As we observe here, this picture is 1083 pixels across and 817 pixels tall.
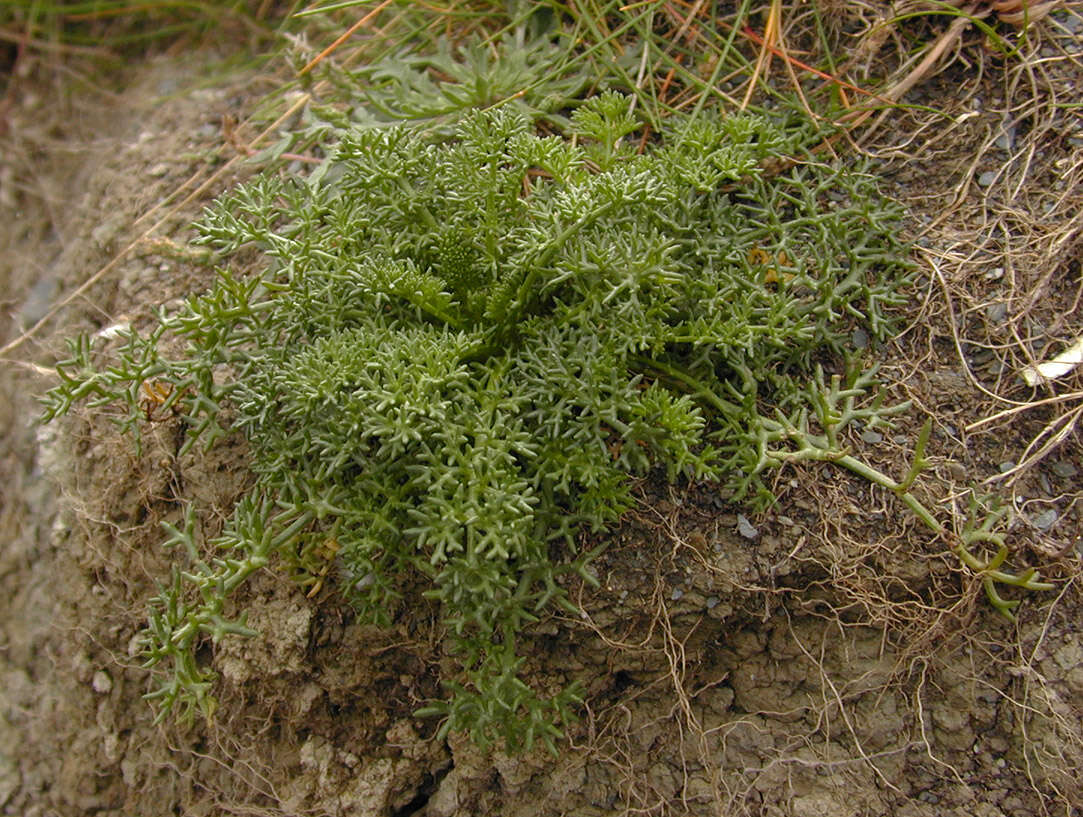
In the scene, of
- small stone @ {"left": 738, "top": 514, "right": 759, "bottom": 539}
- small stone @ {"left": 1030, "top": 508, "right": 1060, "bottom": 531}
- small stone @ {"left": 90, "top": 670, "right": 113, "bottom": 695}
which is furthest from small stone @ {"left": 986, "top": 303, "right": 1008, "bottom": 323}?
small stone @ {"left": 90, "top": 670, "right": 113, "bottom": 695}

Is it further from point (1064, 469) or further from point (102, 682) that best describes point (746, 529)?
point (102, 682)

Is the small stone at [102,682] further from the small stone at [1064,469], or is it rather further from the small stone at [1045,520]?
the small stone at [1064,469]

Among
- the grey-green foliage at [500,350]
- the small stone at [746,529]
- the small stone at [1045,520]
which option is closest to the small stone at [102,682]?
the grey-green foliage at [500,350]

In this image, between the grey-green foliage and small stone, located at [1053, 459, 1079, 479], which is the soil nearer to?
small stone, located at [1053, 459, 1079, 479]

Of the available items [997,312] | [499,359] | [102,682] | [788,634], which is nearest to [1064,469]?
[997,312]

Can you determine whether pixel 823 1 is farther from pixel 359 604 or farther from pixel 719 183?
pixel 359 604

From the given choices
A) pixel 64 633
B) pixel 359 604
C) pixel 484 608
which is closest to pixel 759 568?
pixel 484 608
